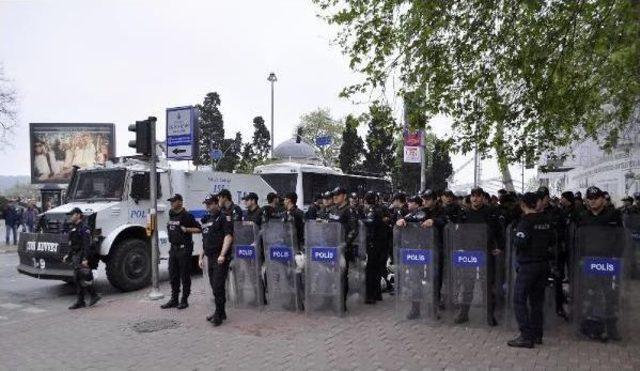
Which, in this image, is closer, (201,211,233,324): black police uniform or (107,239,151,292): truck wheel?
(201,211,233,324): black police uniform

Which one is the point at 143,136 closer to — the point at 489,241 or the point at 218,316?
the point at 218,316

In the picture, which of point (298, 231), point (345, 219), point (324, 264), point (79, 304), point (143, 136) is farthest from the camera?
point (143, 136)

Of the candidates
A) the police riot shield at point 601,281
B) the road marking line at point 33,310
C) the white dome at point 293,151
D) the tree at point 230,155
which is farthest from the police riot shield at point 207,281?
the white dome at point 293,151

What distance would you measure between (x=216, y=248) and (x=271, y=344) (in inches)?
73.3

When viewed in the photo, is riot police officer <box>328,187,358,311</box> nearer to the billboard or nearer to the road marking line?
the road marking line

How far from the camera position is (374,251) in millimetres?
8773

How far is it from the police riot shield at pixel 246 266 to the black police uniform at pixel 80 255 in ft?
8.18

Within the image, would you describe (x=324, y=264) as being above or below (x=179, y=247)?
below

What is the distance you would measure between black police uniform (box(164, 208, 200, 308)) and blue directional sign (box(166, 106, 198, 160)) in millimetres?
1216

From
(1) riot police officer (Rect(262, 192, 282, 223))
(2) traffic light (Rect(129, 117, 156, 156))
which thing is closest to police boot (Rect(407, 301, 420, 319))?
(1) riot police officer (Rect(262, 192, 282, 223))

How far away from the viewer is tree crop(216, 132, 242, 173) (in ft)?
139

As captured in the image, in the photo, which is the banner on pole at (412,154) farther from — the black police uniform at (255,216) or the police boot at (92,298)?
the police boot at (92,298)

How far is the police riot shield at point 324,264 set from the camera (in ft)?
25.0

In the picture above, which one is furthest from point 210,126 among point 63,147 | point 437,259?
point 437,259
